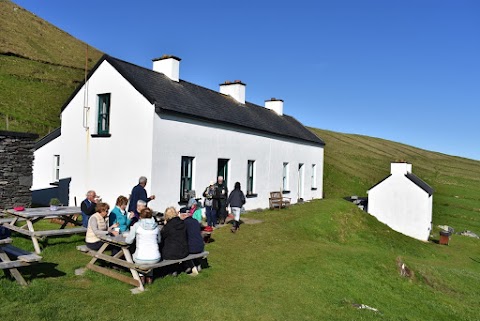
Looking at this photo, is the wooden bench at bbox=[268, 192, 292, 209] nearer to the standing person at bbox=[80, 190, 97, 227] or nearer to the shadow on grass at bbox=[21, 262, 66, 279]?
the standing person at bbox=[80, 190, 97, 227]

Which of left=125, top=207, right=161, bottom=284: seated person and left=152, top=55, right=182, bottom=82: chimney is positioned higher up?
left=152, top=55, right=182, bottom=82: chimney

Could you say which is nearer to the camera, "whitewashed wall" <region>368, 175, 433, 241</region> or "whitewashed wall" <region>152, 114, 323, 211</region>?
"whitewashed wall" <region>152, 114, 323, 211</region>

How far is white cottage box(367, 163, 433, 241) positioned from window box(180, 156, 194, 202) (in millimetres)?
22822

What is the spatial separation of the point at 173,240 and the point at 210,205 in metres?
6.41

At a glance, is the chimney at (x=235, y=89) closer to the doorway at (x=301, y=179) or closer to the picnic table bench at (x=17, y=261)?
the doorway at (x=301, y=179)

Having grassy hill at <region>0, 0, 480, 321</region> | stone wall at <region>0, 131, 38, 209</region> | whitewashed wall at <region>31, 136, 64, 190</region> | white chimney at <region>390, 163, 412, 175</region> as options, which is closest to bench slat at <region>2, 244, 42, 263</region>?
grassy hill at <region>0, 0, 480, 321</region>

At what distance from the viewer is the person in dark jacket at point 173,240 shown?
8.98m

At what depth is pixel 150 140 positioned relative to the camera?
48.7 ft

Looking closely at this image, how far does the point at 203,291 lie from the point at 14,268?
3918 mm

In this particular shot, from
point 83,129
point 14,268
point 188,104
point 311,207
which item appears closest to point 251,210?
point 311,207

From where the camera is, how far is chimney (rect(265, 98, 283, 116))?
98.3 feet

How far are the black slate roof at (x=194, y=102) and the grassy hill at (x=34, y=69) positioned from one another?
21394mm

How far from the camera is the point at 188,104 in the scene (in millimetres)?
17375

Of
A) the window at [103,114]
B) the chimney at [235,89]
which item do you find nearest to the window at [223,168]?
the window at [103,114]
